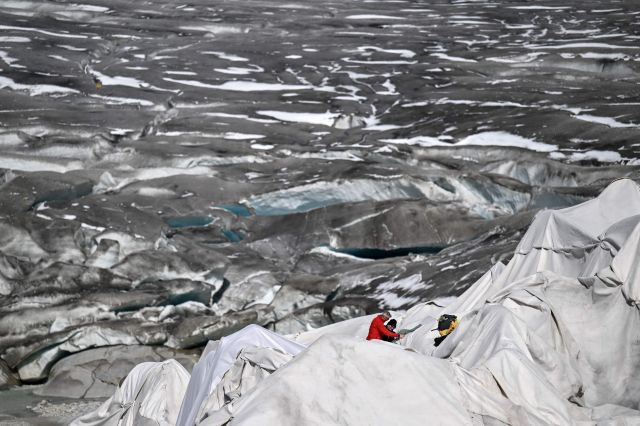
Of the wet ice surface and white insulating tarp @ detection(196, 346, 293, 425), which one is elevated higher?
white insulating tarp @ detection(196, 346, 293, 425)

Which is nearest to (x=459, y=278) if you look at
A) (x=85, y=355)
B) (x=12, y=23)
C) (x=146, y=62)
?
(x=85, y=355)

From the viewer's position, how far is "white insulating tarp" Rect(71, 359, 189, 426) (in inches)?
591

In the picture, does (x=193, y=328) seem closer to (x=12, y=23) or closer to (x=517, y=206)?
Answer: (x=517, y=206)

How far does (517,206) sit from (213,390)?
62.0 ft

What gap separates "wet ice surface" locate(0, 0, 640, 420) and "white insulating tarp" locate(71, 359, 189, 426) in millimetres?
7215

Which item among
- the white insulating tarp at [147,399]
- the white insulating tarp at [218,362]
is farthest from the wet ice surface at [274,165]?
the white insulating tarp at [218,362]

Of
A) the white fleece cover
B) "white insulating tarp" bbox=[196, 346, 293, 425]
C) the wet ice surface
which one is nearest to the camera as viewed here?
the white fleece cover

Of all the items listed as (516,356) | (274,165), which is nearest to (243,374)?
(516,356)

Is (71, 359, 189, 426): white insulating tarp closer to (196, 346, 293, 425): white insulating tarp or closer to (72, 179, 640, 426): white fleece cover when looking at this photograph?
(72, 179, 640, 426): white fleece cover

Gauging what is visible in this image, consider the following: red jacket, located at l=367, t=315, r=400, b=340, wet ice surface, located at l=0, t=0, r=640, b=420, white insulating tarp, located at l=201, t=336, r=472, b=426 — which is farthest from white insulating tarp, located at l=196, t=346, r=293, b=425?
wet ice surface, located at l=0, t=0, r=640, b=420

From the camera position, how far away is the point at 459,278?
2208 cm

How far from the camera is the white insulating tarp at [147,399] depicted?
15.0 meters

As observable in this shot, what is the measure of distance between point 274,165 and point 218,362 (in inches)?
834

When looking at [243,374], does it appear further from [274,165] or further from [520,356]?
[274,165]
